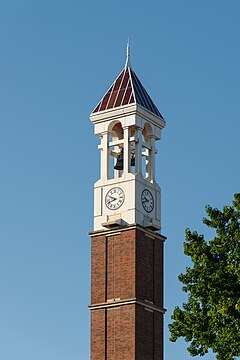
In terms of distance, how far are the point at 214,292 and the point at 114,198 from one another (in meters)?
21.4

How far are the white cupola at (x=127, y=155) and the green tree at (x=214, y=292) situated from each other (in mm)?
17850

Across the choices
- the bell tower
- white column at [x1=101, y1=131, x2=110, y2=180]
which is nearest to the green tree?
the bell tower

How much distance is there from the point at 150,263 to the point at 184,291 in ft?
59.7

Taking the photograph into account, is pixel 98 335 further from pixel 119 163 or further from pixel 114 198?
pixel 119 163

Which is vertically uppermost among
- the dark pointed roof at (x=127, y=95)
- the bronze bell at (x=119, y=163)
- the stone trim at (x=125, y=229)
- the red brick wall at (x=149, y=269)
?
the dark pointed roof at (x=127, y=95)

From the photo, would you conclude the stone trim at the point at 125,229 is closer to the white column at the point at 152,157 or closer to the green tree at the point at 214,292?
the white column at the point at 152,157

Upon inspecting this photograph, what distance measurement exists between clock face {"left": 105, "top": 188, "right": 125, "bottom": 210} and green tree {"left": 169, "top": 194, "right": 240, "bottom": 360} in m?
18.6

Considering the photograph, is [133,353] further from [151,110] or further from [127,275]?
[151,110]

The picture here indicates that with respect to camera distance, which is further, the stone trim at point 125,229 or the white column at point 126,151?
the white column at point 126,151

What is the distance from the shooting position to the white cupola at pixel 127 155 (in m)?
68.4

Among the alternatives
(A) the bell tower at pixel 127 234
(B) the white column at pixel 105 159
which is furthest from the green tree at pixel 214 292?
(B) the white column at pixel 105 159

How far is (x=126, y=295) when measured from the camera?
2606 inches

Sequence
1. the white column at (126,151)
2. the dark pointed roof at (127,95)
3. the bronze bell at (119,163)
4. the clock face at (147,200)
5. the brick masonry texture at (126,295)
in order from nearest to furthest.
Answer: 1. the brick masonry texture at (126,295)
2. the clock face at (147,200)
3. the white column at (126,151)
4. the bronze bell at (119,163)
5. the dark pointed roof at (127,95)

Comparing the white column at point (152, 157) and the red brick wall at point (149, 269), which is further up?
the white column at point (152, 157)
